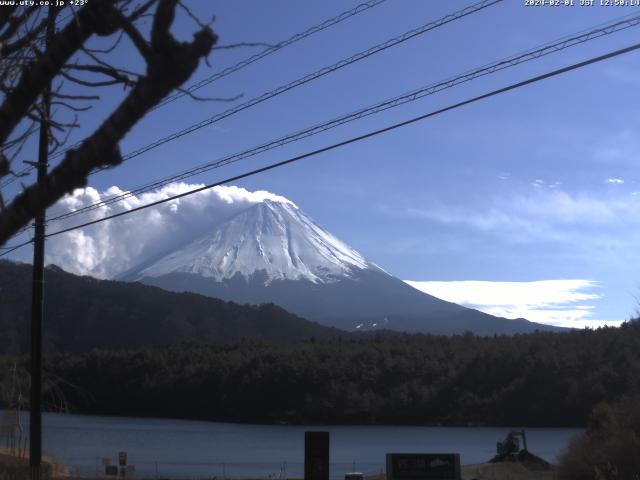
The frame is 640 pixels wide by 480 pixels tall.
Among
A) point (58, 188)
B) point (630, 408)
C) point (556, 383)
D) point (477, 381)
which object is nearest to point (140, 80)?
point (58, 188)

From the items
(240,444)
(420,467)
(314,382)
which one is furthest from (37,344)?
(314,382)

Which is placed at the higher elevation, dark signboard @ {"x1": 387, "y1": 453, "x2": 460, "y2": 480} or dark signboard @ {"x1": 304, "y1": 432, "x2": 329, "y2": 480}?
dark signboard @ {"x1": 304, "y1": 432, "x2": 329, "y2": 480}

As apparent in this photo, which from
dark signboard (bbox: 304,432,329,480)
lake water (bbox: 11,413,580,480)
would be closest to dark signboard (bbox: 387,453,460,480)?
dark signboard (bbox: 304,432,329,480)

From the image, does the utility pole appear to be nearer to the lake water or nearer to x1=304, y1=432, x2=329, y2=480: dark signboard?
A: x1=304, y1=432, x2=329, y2=480: dark signboard

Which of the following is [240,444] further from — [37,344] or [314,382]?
[37,344]

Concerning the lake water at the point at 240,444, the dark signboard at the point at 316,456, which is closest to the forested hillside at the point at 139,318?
the lake water at the point at 240,444

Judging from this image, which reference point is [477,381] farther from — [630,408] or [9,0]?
[9,0]
